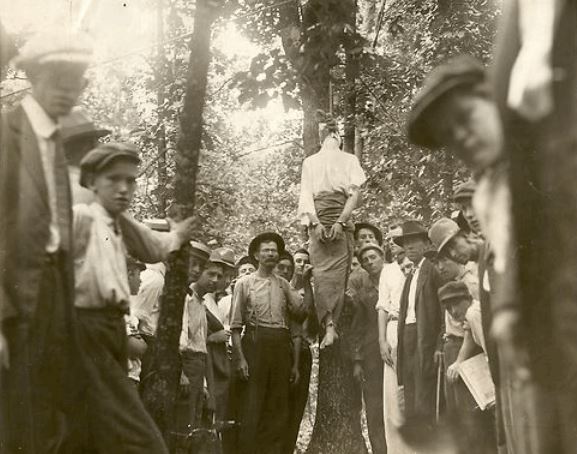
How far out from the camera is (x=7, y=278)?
3.88m

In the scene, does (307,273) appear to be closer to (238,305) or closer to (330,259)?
(330,259)

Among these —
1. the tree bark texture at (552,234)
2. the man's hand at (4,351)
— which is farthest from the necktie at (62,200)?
the tree bark texture at (552,234)

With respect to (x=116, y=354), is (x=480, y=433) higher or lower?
lower

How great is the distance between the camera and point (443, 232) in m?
5.80

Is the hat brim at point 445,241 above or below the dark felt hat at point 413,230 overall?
below

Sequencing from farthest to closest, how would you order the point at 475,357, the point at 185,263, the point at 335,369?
the point at 335,369
the point at 475,357
the point at 185,263

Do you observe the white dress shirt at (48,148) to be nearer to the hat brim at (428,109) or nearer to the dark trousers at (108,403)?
the dark trousers at (108,403)

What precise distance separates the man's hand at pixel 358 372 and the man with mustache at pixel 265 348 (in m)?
0.52

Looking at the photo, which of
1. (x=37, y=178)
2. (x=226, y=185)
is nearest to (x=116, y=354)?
(x=37, y=178)

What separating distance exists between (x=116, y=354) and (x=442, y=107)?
1776mm

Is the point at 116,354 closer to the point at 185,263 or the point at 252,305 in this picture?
the point at 185,263

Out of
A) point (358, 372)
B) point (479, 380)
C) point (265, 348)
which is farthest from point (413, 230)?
point (479, 380)

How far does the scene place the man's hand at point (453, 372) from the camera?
5465 millimetres

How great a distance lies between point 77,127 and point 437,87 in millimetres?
1676
